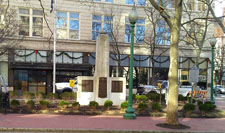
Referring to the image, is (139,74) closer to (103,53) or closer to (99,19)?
(99,19)

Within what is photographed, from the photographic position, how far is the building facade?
2673 centimetres

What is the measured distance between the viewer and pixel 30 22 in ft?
90.3

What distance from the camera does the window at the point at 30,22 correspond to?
89.4 feet

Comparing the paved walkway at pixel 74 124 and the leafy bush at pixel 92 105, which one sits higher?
the leafy bush at pixel 92 105

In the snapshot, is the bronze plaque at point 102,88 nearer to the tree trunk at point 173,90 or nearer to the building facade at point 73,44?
the tree trunk at point 173,90

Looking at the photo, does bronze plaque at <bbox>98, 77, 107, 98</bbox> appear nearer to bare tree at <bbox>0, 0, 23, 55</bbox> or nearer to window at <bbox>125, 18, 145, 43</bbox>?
bare tree at <bbox>0, 0, 23, 55</bbox>

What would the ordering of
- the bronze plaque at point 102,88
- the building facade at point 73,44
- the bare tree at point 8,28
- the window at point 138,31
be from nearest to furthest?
the bronze plaque at point 102,88 → the bare tree at point 8,28 → the building facade at point 73,44 → the window at point 138,31

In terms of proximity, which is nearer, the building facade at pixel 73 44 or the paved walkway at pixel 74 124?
the paved walkway at pixel 74 124

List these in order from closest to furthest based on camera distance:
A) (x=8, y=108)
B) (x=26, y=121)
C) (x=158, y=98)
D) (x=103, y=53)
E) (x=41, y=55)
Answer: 1. (x=26, y=121)
2. (x=8, y=108)
3. (x=103, y=53)
4. (x=158, y=98)
5. (x=41, y=55)

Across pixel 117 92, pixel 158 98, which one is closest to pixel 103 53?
pixel 117 92

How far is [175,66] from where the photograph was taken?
34.2ft

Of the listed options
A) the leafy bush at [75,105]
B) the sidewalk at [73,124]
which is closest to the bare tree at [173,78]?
the sidewalk at [73,124]

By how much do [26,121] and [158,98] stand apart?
10.7 m

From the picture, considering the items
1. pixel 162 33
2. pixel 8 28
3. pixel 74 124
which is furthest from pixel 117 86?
pixel 162 33
